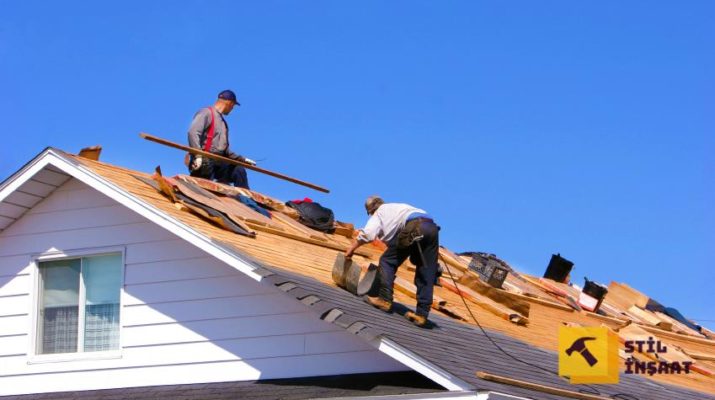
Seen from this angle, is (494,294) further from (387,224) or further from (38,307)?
(38,307)

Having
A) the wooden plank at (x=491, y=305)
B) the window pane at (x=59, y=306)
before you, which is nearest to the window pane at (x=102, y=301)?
the window pane at (x=59, y=306)

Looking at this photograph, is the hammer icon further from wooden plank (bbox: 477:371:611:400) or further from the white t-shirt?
the white t-shirt

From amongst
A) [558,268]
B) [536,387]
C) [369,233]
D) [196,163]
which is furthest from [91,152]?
[558,268]

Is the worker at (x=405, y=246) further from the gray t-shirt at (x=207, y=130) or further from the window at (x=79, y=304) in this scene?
the gray t-shirt at (x=207, y=130)

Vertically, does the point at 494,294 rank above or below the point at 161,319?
above

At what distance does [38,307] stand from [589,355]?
6.32 m

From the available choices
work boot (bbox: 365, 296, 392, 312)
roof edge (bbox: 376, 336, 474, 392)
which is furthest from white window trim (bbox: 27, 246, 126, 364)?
roof edge (bbox: 376, 336, 474, 392)

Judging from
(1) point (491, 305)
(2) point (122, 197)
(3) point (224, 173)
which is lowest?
(1) point (491, 305)

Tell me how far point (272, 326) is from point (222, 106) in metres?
5.75

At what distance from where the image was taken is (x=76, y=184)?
50.8ft

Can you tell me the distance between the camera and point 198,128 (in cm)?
1836

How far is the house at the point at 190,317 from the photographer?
42.9 feet

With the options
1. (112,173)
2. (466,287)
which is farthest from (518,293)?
(112,173)

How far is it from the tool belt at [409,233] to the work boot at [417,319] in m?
0.73
